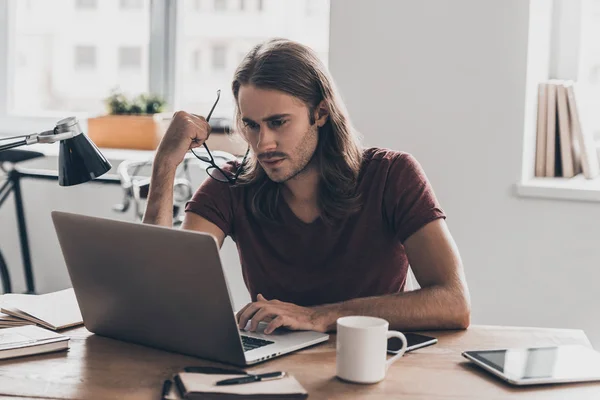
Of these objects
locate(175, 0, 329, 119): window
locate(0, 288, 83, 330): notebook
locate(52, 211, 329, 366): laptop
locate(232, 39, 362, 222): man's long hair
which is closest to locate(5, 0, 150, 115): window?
locate(175, 0, 329, 119): window

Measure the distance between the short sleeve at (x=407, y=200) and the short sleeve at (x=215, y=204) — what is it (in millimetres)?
360

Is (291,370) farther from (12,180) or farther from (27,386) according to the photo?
(12,180)

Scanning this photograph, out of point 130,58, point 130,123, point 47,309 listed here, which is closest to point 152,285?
point 47,309

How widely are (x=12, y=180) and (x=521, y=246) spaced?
72.5 inches

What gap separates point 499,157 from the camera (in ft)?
8.34

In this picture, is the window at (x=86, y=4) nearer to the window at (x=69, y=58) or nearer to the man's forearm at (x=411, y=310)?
the window at (x=69, y=58)

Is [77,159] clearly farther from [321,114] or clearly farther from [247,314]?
[321,114]

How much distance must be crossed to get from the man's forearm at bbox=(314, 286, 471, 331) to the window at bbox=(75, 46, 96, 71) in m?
2.43

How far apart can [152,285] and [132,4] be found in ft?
8.14

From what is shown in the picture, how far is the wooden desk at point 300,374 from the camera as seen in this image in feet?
3.91

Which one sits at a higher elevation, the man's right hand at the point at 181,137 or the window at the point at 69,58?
the window at the point at 69,58

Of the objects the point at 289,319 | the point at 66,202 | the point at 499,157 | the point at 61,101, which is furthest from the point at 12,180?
the point at 289,319

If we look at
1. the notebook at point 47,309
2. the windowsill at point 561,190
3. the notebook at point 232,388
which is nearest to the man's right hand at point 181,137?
the notebook at point 47,309

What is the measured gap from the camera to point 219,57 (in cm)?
345
